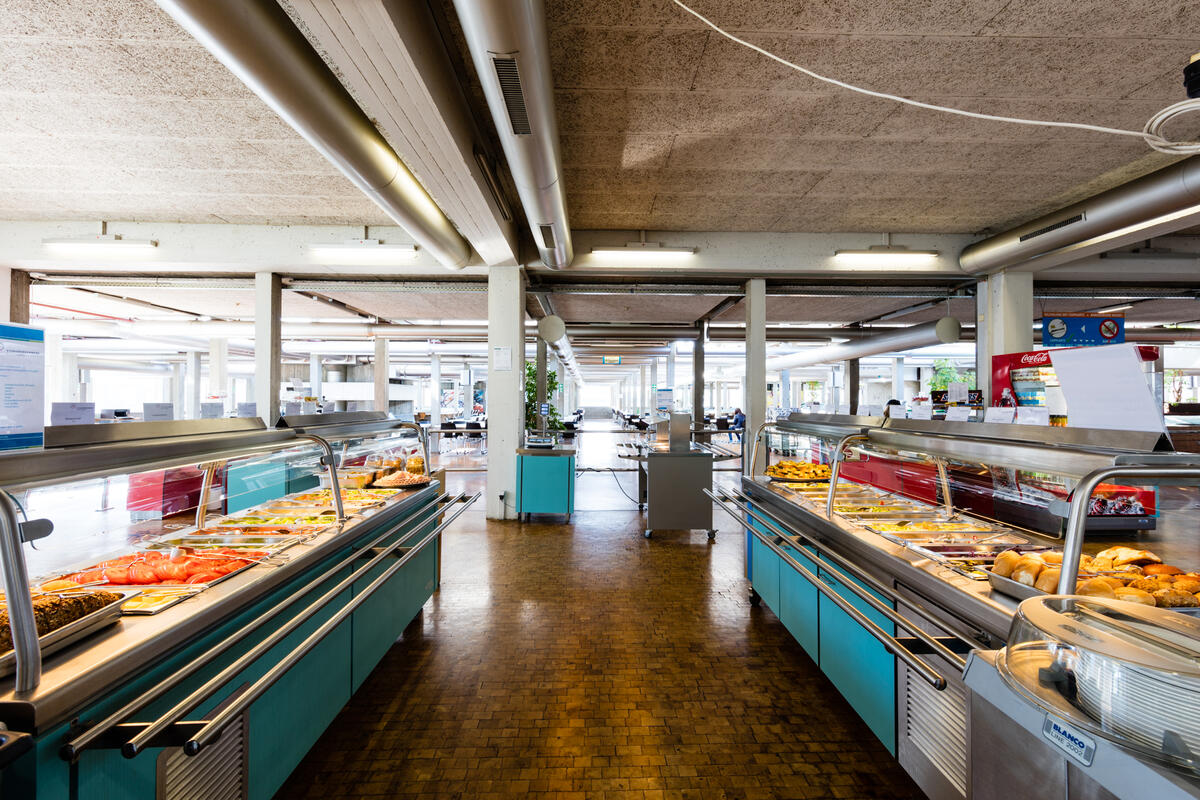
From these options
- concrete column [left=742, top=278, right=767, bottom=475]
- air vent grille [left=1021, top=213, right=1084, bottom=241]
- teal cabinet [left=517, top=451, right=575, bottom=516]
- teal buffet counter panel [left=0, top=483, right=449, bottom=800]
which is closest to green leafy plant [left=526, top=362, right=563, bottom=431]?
Result: teal cabinet [left=517, top=451, right=575, bottom=516]

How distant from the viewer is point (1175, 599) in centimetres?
150

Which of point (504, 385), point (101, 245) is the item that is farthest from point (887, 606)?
point (101, 245)

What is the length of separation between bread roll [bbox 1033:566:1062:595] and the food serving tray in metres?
2.67

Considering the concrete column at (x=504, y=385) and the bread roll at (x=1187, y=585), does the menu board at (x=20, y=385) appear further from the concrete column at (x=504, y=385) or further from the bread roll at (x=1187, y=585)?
the concrete column at (x=504, y=385)

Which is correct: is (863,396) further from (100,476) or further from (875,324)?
(100,476)

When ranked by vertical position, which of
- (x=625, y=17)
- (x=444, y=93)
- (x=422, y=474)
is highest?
(x=625, y=17)

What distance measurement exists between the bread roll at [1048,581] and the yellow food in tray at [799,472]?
2334 millimetres

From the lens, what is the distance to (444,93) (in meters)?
3.03

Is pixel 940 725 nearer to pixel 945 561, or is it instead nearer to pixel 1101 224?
pixel 945 561

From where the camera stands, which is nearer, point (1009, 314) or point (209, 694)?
point (209, 694)

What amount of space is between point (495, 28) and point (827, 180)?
382 cm

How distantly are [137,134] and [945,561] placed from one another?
6074mm

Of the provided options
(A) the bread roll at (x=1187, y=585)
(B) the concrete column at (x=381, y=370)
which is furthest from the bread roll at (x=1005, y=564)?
(B) the concrete column at (x=381, y=370)

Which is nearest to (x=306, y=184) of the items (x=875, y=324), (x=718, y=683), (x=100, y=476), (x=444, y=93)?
(x=444, y=93)
